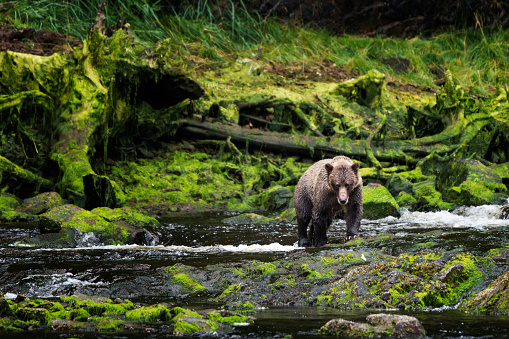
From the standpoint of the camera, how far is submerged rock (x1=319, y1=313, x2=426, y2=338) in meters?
3.90

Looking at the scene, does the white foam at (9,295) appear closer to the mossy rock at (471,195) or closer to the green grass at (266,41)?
the mossy rock at (471,195)

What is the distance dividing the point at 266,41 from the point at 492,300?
15.3m

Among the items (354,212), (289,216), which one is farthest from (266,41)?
(354,212)

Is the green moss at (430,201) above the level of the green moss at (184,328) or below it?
below

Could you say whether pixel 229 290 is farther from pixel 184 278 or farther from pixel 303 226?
pixel 303 226

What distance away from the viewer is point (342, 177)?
782cm

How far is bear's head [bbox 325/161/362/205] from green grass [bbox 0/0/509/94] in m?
9.06

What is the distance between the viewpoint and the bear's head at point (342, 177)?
7.81 metres

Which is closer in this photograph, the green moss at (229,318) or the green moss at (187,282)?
the green moss at (229,318)

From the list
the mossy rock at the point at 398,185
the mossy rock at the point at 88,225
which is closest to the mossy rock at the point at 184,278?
the mossy rock at the point at 88,225

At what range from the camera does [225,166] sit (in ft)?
43.8

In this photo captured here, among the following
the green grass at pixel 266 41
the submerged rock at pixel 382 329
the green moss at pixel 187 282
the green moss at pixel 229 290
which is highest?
the green grass at pixel 266 41

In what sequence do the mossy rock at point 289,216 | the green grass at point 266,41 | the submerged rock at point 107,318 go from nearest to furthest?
the submerged rock at point 107,318
the mossy rock at point 289,216
the green grass at point 266,41

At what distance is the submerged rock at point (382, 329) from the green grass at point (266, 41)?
1288cm
